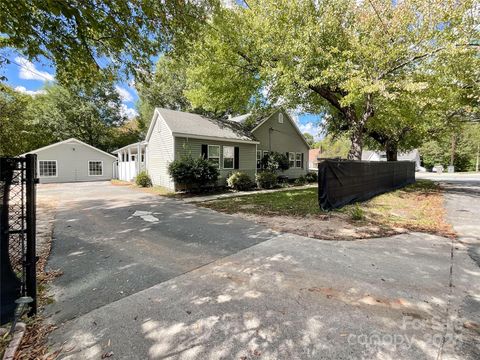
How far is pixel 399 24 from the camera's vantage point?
9.10 metres

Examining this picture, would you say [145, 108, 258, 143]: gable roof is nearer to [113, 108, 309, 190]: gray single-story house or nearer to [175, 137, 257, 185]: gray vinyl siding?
[113, 108, 309, 190]: gray single-story house

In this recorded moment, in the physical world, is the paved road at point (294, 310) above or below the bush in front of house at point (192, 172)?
below

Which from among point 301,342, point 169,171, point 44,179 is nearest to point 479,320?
point 301,342

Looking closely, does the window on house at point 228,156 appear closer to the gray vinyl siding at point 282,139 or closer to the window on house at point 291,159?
the gray vinyl siding at point 282,139


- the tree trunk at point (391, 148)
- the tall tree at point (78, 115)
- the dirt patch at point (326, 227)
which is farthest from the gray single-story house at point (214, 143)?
the tall tree at point (78, 115)

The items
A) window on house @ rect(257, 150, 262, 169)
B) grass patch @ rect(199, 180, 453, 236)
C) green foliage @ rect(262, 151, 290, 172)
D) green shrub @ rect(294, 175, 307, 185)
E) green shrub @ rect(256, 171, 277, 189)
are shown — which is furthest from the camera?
green shrub @ rect(294, 175, 307, 185)

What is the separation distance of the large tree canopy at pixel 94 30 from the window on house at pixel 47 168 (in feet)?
54.5

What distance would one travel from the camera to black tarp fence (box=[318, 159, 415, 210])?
7.84 meters

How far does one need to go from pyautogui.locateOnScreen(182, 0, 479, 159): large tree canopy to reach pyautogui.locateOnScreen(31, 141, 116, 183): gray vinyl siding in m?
15.8

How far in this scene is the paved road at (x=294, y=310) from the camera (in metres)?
2.08

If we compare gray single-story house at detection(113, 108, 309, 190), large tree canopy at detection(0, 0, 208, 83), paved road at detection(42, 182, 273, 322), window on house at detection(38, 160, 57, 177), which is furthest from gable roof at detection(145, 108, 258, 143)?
window on house at detection(38, 160, 57, 177)

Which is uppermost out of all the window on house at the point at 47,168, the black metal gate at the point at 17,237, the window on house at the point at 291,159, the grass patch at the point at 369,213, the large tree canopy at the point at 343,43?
the large tree canopy at the point at 343,43

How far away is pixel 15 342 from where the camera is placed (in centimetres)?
206

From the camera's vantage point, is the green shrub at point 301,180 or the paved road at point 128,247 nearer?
the paved road at point 128,247
